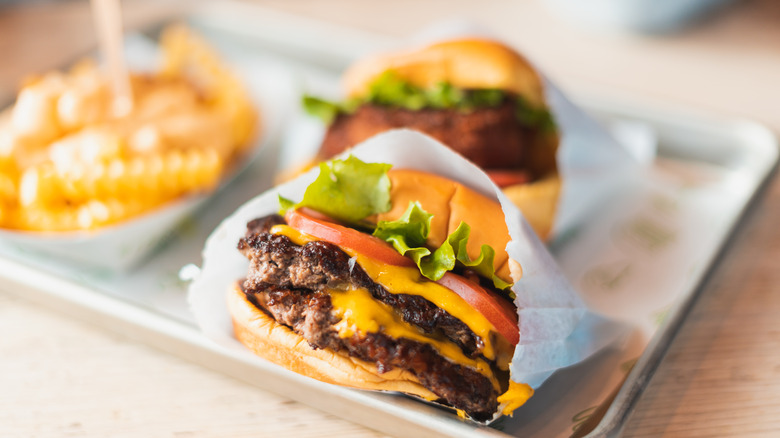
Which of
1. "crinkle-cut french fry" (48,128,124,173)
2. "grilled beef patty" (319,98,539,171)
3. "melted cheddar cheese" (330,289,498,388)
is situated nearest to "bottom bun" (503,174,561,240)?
"grilled beef patty" (319,98,539,171)

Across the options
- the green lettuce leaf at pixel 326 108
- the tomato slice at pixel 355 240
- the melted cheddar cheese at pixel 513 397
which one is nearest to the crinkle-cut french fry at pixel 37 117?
the green lettuce leaf at pixel 326 108

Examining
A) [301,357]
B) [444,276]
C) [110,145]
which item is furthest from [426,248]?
[110,145]

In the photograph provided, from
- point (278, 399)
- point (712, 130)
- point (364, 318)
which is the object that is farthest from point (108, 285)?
point (712, 130)

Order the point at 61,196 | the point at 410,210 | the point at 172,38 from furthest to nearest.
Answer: the point at 172,38
the point at 61,196
the point at 410,210

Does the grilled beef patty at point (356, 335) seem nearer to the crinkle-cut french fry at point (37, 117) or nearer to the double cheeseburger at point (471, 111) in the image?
Answer: the double cheeseburger at point (471, 111)

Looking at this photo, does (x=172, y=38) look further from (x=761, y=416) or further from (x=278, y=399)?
(x=761, y=416)

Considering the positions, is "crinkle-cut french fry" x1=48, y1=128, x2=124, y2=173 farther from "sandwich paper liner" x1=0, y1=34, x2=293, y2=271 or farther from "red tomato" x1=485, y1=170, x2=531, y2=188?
"red tomato" x1=485, y1=170, x2=531, y2=188

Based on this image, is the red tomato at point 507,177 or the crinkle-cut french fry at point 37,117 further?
the crinkle-cut french fry at point 37,117
